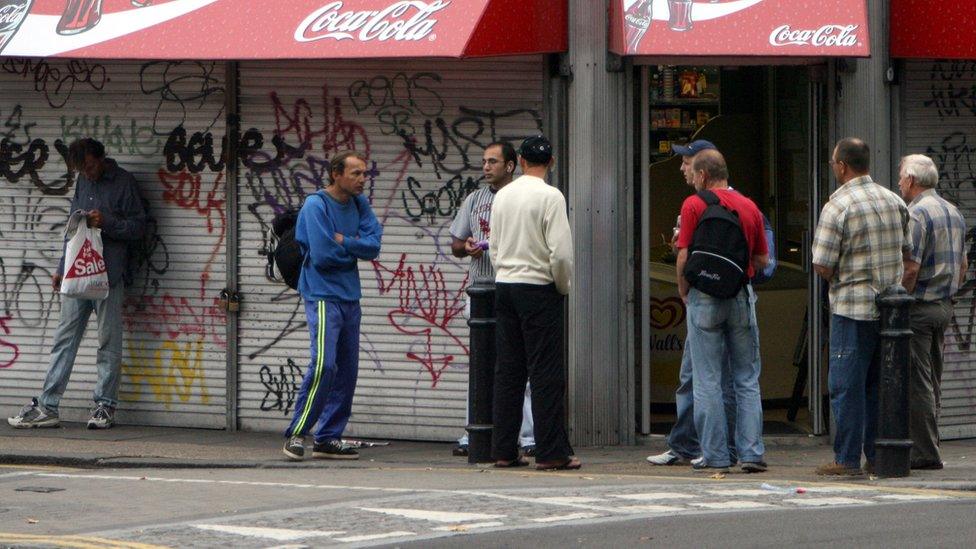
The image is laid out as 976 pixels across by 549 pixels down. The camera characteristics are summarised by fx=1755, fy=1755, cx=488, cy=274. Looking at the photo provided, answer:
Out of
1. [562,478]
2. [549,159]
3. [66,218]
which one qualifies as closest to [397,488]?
[562,478]

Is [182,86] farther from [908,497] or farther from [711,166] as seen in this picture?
[908,497]

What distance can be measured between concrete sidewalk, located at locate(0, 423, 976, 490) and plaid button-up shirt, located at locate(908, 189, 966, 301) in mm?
1026

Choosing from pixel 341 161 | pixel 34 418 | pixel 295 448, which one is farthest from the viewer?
pixel 34 418

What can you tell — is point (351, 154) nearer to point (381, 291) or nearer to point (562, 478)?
point (381, 291)

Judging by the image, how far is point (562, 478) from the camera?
9.42 metres

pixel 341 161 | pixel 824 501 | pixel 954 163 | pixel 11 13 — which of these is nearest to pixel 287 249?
pixel 341 161

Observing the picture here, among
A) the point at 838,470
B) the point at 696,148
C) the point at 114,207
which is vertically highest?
the point at 696,148

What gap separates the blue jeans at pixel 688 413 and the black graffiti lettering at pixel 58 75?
4.74m

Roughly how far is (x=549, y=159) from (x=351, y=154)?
131 centimetres

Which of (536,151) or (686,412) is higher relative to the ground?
(536,151)

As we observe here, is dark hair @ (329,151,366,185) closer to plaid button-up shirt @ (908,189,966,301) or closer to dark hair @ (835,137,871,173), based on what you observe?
dark hair @ (835,137,871,173)

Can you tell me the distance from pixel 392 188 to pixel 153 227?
182 cm

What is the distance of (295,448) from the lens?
10.5m

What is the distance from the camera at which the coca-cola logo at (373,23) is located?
10.7 m
